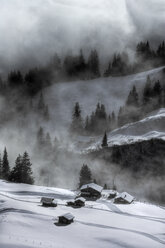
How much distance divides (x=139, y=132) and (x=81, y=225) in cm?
7625

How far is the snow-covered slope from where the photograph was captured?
107750mm

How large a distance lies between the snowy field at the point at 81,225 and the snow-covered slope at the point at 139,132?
47.9m

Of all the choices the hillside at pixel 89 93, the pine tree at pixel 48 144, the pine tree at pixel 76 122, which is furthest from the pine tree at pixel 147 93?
the pine tree at pixel 48 144

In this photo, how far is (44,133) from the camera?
14212cm

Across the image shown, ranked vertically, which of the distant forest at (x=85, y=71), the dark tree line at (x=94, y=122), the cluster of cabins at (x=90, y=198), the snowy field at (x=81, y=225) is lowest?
the snowy field at (x=81, y=225)

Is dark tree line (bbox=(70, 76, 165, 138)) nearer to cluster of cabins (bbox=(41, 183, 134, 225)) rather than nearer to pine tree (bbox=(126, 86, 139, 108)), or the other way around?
pine tree (bbox=(126, 86, 139, 108))

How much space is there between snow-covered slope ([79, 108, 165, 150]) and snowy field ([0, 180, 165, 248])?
47.9m

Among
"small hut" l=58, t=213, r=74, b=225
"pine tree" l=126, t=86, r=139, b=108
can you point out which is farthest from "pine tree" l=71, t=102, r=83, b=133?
"small hut" l=58, t=213, r=74, b=225

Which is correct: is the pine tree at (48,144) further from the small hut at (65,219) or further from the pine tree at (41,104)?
the small hut at (65,219)

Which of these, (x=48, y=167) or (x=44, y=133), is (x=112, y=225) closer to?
(x=48, y=167)

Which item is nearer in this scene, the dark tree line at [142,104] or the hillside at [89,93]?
the dark tree line at [142,104]

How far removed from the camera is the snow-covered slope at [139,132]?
107750 millimetres

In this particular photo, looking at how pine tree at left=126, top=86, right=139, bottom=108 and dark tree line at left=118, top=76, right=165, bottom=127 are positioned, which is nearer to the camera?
dark tree line at left=118, top=76, right=165, bottom=127

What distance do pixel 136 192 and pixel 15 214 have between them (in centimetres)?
5953
